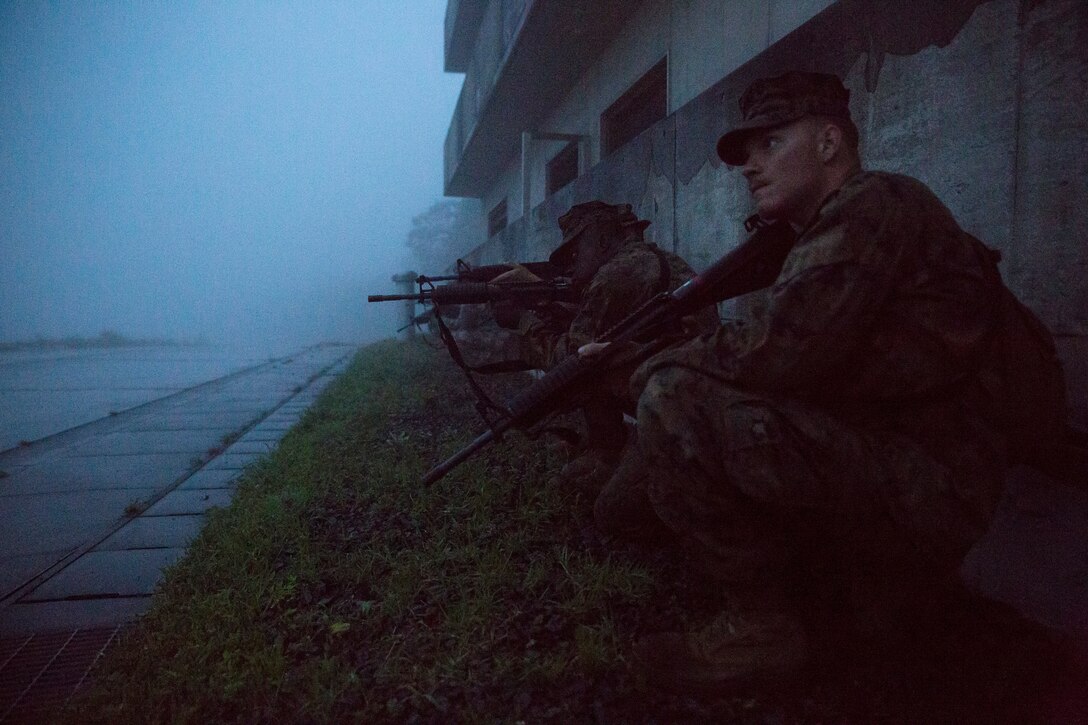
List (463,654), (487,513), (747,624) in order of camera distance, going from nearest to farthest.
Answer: (747,624), (463,654), (487,513)

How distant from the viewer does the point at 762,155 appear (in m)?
1.71

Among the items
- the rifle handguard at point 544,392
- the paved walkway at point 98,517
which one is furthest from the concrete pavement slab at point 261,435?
the rifle handguard at point 544,392

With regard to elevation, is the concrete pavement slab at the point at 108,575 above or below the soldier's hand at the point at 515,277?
below

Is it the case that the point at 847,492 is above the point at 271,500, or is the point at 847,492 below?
above

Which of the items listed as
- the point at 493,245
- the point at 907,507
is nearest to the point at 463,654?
the point at 907,507

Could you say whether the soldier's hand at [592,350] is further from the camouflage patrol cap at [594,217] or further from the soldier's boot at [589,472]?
the camouflage patrol cap at [594,217]

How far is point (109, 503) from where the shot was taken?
343 cm

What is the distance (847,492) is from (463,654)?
1.19m

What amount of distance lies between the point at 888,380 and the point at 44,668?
2575mm

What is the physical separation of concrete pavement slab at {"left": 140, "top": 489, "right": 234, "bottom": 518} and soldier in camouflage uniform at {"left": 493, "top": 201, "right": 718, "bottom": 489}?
1999 mm

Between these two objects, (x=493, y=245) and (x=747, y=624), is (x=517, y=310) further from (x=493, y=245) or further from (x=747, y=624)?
(x=493, y=245)

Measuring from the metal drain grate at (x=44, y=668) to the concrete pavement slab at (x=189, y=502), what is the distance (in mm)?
1277

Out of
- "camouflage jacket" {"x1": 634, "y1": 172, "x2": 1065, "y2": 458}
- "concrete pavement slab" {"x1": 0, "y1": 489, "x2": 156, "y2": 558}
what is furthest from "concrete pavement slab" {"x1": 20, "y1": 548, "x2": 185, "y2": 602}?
"camouflage jacket" {"x1": 634, "y1": 172, "x2": 1065, "y2": 458}

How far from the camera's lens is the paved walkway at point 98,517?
1.97 metres
